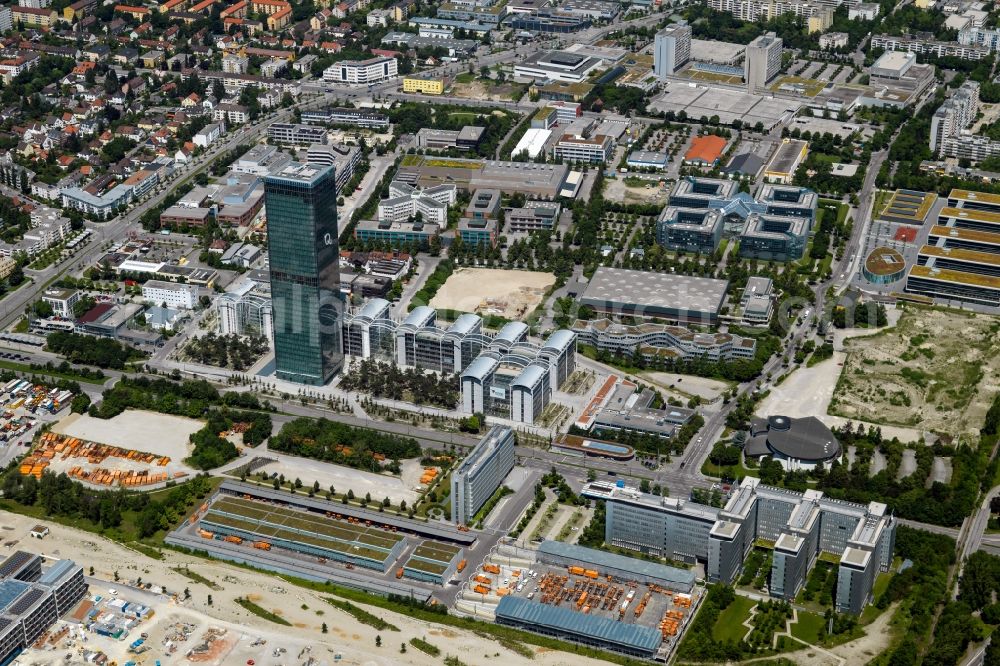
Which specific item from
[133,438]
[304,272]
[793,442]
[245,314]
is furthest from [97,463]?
[793,442]

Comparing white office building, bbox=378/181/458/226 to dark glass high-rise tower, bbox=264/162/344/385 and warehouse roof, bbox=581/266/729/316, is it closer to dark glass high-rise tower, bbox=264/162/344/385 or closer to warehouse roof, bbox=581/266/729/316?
warehouse roof, bbox=581/266/729/316

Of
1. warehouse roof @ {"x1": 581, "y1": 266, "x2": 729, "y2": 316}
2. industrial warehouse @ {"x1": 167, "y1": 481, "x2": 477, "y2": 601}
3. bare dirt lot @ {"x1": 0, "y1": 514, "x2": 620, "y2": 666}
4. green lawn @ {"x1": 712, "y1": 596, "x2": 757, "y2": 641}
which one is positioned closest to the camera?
bare dirt lot @ {"x1": 0, "y1": 514, "x2": 620, "y2": 666}

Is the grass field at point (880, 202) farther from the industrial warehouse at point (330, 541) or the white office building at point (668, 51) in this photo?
the industrial warehouse at point (330, 541)

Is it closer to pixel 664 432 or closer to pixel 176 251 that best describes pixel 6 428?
pixel 176 251

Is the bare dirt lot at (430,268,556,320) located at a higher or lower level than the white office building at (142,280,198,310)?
lower

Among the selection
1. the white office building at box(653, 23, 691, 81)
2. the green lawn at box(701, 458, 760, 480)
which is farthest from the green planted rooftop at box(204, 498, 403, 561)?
the white office building at box(653, 23, 691, 81)

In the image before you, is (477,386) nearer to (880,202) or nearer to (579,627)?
(579,627)
